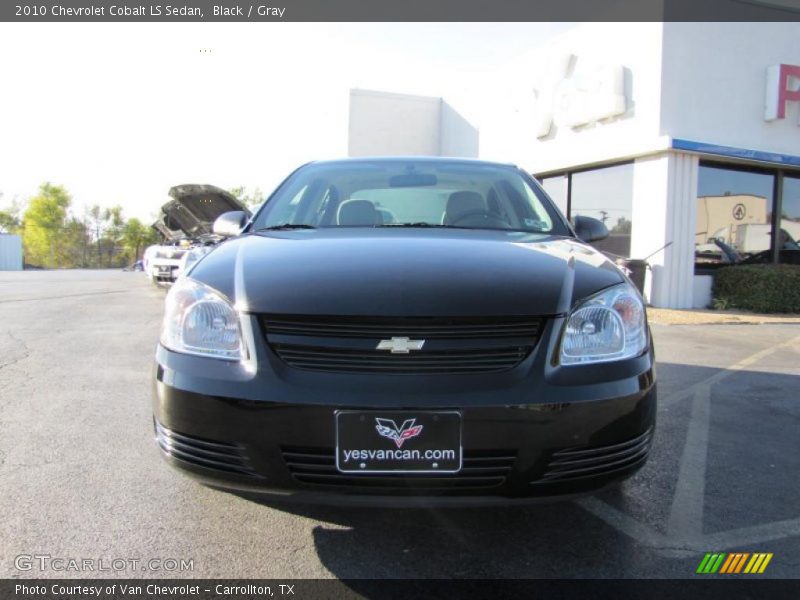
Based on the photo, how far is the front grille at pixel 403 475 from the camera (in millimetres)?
1734

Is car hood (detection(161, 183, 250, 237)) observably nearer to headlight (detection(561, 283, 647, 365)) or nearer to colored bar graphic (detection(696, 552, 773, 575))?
headlight (detection(561, 283, 647, 365))

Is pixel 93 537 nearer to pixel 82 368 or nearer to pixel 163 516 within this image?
pixel 163 516

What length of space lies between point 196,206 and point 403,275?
32.3ft

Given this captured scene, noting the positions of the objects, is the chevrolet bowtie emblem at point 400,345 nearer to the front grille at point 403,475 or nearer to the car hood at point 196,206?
the front grille at point 403,475

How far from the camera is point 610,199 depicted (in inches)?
469

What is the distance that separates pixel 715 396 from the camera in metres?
4.39

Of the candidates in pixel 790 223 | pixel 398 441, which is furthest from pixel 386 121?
pixel 398 441

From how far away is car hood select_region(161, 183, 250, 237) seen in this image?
420 inches

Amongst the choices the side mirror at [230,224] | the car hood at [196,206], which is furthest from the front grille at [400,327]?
the car hood at [196,206]

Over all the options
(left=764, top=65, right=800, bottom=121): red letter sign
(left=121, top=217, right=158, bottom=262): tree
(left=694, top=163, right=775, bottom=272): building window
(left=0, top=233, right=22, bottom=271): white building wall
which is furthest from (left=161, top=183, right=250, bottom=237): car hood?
(left=121, top=217, right=158, bottom=262): tree

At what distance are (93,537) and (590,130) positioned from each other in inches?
461

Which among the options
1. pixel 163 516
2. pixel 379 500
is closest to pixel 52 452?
pixel 163 516

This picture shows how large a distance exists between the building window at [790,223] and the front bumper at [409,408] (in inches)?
483

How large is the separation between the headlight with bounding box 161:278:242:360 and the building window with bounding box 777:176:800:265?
12.8 meters
